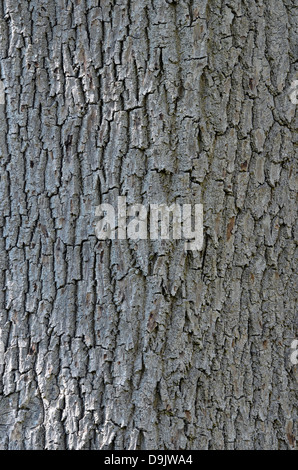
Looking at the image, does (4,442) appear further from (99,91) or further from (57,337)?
(99,91)

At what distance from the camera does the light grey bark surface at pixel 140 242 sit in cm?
149

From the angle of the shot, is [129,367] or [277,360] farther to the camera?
[277,360]

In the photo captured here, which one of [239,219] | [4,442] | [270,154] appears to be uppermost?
[270,154]

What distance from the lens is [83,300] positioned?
151cm

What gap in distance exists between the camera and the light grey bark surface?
4.89 ft

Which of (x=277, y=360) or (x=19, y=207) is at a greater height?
(x=19, y=207)

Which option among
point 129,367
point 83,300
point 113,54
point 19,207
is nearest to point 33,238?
point 19,207

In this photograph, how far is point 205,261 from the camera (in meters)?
1.54

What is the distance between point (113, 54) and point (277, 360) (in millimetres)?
1046

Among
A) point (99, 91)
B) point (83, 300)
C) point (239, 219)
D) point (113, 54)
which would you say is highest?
point (113, 54)

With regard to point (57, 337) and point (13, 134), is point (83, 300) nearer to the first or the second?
point (57, 337)

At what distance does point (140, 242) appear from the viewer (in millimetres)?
1504

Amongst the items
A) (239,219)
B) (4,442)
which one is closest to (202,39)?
(239,219)

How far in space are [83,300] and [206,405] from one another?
473 mm
